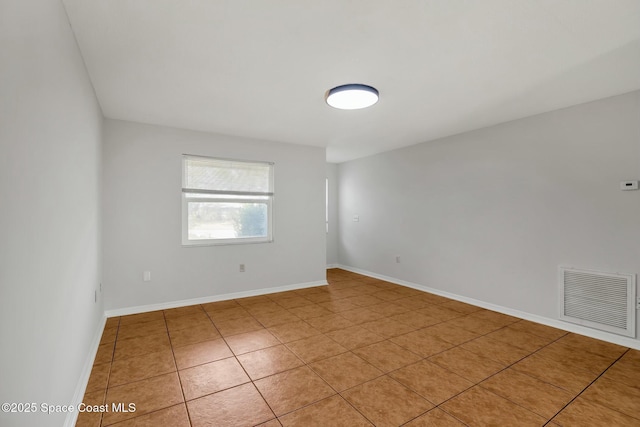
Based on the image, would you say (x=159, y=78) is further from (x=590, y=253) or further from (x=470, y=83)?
(x=590, y=253)

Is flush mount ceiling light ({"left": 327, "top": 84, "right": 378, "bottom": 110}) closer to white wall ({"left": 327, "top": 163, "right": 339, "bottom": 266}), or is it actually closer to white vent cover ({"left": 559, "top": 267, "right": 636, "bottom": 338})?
white vent cover ({"left": 559, "top": 267, "right": 636, "bottom": 338})

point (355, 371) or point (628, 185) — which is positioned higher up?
point (628, 185)

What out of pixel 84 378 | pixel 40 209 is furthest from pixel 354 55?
pixel 84 378

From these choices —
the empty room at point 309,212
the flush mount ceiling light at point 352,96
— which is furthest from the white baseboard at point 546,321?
the flush mount ceiling light at point 352,96

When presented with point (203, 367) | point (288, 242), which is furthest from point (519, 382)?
point (288, 242)

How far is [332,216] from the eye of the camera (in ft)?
21.9

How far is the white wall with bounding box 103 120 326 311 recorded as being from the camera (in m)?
3.60

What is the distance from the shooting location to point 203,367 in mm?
2408

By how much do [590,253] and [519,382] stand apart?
177cm

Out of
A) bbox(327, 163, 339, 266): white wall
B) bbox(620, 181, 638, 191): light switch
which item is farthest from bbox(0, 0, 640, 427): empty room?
bbox(327, 163, 339, 266): white wall

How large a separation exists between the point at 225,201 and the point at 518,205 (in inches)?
151

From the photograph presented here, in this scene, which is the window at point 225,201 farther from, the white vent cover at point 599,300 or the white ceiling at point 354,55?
the white vent cover at point 599,300

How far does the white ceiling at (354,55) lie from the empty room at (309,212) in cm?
2

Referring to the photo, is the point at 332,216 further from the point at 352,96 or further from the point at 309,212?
the point at 352,96
